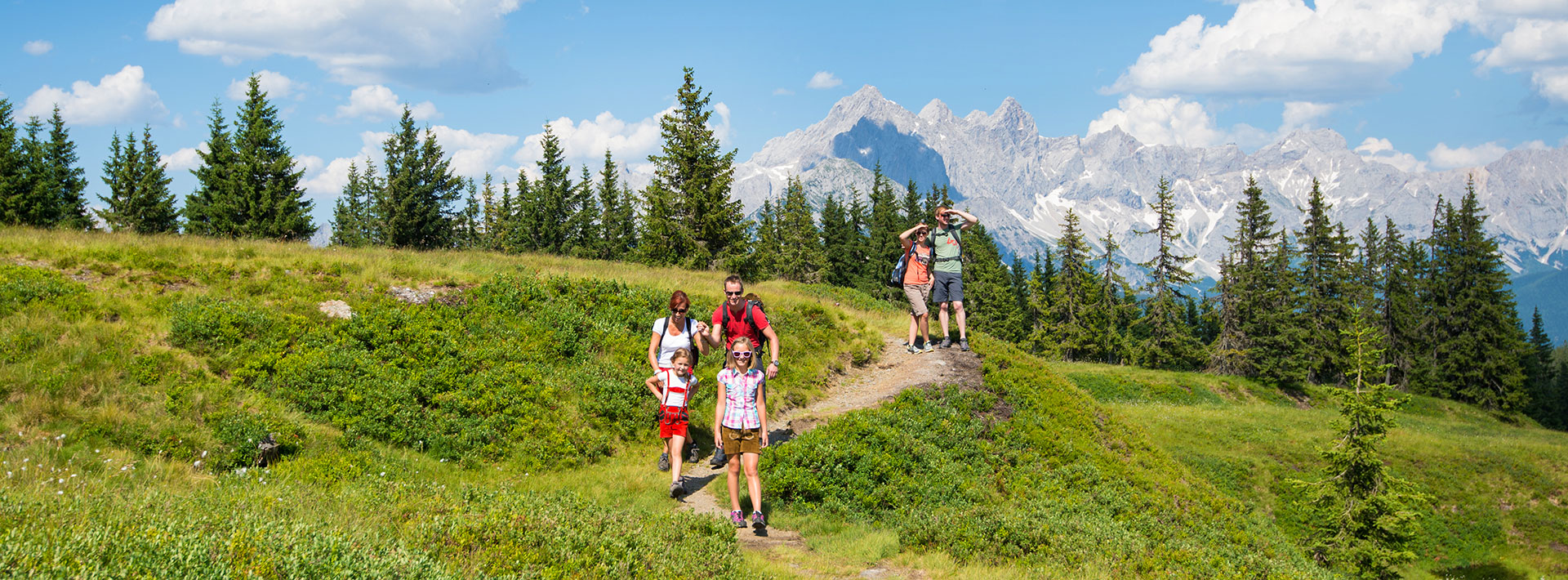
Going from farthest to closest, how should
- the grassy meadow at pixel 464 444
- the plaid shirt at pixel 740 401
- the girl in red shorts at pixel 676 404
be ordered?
the girl in red shorts at pixel 676 404
the plaid shirt at pixel 740 401
the grassy meadow at pixel 464 444

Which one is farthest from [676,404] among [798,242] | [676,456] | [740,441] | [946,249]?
[798,242]

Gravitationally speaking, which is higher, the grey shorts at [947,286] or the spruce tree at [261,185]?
the spruce tree at [261,185]

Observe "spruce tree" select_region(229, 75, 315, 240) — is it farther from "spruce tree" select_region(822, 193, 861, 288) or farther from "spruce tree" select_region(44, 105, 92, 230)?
"spruce tree" select_region(822, 193, 861, 288)

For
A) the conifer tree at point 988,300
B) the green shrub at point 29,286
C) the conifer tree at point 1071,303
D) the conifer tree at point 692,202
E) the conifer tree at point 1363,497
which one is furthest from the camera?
the conifer tree at point 988,300

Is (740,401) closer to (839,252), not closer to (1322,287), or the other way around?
(1322,287)

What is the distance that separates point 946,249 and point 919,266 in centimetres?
60

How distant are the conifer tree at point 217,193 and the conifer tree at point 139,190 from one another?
6.58 feet

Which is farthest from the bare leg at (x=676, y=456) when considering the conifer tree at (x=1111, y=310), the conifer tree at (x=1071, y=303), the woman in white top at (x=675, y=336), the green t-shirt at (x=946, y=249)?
the conifer tree at (x=1111, y=310)

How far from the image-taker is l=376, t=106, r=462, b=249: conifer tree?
5478cm

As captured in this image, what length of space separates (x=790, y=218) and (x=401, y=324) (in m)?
60.9

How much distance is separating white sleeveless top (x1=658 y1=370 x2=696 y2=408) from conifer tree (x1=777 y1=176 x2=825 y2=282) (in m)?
56.6

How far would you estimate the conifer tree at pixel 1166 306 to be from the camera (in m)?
58.1

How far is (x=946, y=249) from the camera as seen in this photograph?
1389 cm

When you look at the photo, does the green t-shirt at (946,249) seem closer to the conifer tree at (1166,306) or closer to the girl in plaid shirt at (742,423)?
the girl in plaid shirt at (742,423)
